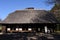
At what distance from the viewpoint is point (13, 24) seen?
3450 centimetres

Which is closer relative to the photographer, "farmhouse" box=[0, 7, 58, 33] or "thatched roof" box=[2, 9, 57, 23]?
"farmhouse" box=[0, 7, 58, 33]

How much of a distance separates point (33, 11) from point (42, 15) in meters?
2.99

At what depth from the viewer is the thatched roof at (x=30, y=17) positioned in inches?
1361

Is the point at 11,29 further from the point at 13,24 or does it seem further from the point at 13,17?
the point at 13,17

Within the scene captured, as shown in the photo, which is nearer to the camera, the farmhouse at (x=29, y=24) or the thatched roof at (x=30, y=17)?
the farmhouse at (x=29, y=24)

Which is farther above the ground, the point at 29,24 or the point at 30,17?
the point at 30,17

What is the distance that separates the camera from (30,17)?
36.7 m

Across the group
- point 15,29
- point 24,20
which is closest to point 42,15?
point 24,20

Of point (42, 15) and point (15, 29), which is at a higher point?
point (42, 15)

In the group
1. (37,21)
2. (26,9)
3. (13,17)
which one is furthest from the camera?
(26,9)

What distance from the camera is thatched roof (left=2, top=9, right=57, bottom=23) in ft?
113

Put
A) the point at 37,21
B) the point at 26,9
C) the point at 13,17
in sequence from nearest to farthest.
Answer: the point at 37,21 → the point at 13,17 → the point at 26,9

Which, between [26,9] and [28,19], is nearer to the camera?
[28,19]

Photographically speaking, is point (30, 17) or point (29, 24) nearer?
point (29, 24)
